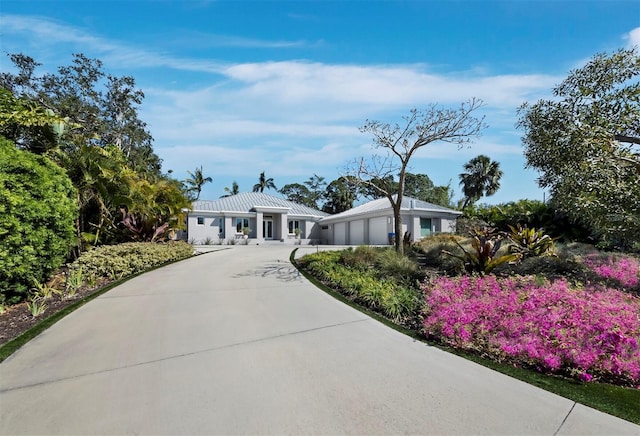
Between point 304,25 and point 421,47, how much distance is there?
2891 millimetres

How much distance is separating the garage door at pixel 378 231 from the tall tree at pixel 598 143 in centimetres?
1676

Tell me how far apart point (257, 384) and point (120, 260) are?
8026 mm

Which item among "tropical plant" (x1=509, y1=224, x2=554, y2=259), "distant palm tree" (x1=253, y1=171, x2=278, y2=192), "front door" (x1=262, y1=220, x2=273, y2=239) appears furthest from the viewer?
"distant palm tree" (x1=253, y1=171, x2=278, y2=192)

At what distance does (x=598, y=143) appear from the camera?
581cm

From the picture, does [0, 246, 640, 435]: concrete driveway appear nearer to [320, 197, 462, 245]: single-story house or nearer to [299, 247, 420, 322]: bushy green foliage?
[299, 247, 420, 322]: bushy green foliage

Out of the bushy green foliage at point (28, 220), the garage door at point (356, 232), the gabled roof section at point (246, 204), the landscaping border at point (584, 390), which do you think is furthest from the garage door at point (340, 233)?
the landscaping border at point (584, 390)

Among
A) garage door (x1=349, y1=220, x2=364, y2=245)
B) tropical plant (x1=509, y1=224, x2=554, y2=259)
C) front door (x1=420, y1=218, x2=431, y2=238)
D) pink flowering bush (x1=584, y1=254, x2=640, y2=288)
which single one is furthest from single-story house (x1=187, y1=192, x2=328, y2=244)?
pink flowering bush (x1=584, y1=254, x2=640, y2=288)

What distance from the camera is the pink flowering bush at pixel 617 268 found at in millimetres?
6522

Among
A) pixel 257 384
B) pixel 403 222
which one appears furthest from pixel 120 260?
pixel 403 222

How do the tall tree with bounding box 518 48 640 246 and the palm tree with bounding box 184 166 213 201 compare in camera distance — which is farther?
the palm tree with bounding box 184 166 213 201

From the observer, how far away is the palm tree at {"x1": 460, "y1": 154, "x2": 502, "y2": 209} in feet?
111

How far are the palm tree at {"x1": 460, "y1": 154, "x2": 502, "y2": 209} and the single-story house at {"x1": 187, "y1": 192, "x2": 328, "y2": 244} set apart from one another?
653 inches

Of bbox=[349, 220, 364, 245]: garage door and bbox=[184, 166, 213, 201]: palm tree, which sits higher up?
bbox=[184, 166, 213, 201]: palm tree

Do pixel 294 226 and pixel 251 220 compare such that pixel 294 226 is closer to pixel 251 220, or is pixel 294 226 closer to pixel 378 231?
pixel 251 220
